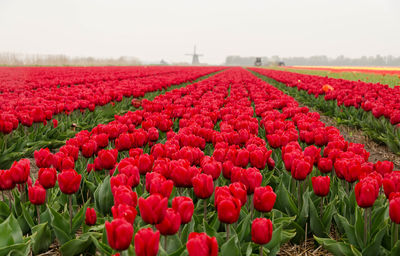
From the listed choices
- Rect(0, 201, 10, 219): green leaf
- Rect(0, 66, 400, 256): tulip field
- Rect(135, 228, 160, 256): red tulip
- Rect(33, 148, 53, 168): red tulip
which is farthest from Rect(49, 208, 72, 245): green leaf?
Rect(135, 228, 160, 256): red tulip

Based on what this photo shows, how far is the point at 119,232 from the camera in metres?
1.40

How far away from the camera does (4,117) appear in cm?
429

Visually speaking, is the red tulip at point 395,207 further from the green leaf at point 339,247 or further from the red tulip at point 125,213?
the red tulip at point 125,213

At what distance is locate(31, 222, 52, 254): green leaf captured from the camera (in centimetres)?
213

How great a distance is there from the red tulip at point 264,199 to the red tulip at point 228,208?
293mm

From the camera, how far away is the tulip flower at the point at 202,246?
4.28 ft

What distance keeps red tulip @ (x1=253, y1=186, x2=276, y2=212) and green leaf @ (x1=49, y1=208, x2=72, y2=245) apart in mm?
1218

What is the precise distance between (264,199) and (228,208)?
1.13ft

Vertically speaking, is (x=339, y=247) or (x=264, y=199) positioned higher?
(x=264, y=199)

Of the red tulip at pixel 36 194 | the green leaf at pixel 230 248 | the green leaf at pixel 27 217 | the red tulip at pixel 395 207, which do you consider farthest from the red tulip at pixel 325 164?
the green leaf at pixel 27 217

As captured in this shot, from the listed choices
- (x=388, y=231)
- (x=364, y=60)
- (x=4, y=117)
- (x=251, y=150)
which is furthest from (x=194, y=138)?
(x=364, y=60)

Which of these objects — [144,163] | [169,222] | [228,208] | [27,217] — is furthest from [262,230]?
[27,217]

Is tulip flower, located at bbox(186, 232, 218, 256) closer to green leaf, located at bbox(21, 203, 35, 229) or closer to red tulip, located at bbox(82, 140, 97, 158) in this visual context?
green leaf, located at bbox(21, 203, 35, 229)

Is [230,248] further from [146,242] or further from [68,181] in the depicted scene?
[68,181]
